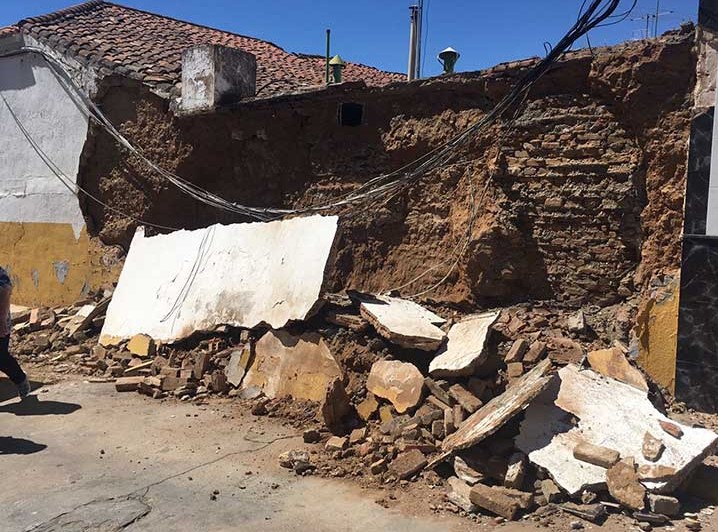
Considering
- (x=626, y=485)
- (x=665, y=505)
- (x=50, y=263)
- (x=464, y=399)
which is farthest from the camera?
(x=50, y=263)

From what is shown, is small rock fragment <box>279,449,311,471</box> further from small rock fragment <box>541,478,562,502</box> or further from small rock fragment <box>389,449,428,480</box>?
small rock fragment <box>541,478,562,502</box>

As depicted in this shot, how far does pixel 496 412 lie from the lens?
4672 mm

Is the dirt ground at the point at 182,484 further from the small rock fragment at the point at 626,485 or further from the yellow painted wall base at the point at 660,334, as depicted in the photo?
the yellow painted wall base at the point at 660,334

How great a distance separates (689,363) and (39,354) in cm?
791

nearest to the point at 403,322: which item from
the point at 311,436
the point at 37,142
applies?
the point at 311,436

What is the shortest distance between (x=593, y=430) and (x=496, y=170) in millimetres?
3133

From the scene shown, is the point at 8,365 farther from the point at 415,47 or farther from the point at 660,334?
the point at 415,47

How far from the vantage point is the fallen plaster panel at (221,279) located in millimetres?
6676

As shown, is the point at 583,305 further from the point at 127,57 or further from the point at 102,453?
the point at 127,57

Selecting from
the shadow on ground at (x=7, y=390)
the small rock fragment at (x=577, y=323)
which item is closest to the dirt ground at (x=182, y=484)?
the shadow on ground at (x=7, y=390)

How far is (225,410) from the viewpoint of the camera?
6305mm

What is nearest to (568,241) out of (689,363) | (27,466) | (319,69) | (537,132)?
(537,132)

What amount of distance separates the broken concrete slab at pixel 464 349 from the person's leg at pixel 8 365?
4262mm

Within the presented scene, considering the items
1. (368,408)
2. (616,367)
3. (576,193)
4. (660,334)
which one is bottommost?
(368,408)
